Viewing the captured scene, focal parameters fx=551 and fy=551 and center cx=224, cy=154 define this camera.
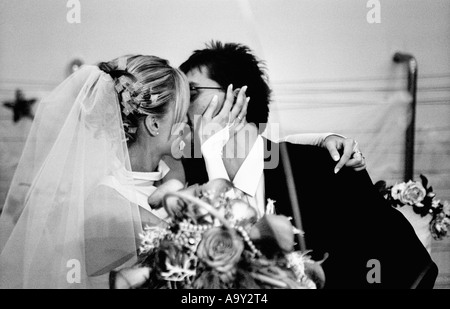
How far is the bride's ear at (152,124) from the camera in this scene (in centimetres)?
171

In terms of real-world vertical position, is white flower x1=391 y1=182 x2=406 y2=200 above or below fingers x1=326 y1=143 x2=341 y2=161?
below

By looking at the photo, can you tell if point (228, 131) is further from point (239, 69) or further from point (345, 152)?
point (345, 152)

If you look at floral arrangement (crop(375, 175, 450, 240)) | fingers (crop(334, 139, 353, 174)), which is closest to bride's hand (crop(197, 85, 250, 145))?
fingers (crop(334, 139, 353, 174))

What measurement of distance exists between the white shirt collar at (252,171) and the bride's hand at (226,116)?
0.28 ft

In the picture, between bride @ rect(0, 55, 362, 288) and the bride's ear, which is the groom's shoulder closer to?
bride @ rect(0, 55, 362, 288)

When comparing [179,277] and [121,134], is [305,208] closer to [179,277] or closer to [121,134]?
[179,277]

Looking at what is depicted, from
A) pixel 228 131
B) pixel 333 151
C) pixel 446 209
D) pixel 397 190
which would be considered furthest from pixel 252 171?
pixel 446 209

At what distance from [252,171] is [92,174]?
49cm

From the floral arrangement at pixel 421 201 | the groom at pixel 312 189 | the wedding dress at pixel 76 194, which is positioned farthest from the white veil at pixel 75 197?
the floral arrangement at pixel 421 201

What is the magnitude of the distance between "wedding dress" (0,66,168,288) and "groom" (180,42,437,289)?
23cm

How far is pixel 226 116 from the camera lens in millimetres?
1733

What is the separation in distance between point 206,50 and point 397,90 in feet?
2.08

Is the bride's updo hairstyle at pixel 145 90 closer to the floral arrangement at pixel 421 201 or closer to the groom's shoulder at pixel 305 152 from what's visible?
the groom's shoulder at pixel 305 152

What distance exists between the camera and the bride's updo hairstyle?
169 centimetres
